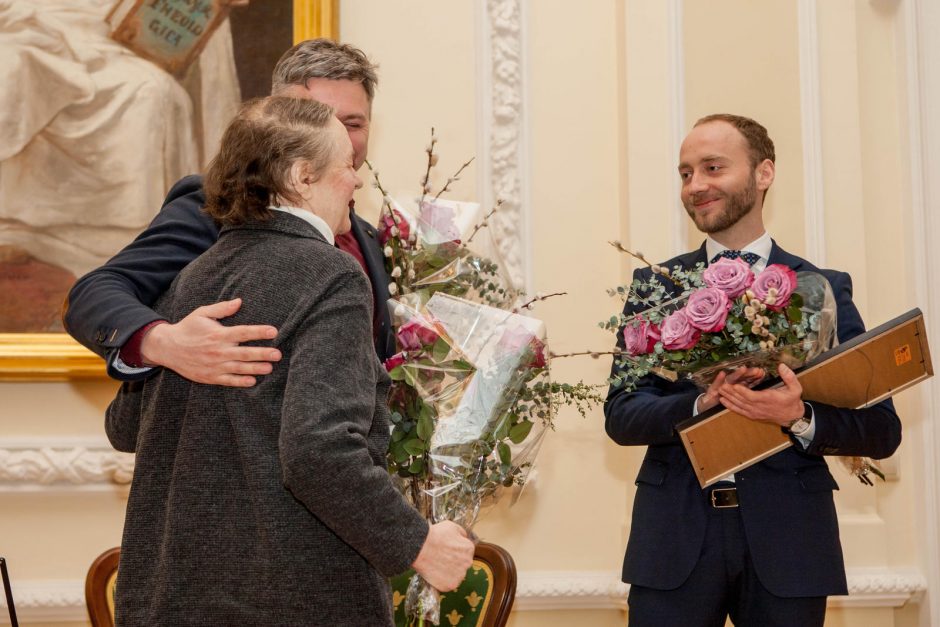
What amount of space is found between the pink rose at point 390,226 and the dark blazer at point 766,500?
846 millimetres

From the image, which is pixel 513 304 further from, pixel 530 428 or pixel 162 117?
pixel 162 117

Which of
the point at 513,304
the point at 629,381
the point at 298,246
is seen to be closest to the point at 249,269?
the point at 298,246

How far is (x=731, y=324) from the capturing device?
2258mm

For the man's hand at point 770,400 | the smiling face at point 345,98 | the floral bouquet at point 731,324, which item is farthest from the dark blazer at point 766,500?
the smiling face at point 345,98

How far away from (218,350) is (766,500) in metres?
1.59

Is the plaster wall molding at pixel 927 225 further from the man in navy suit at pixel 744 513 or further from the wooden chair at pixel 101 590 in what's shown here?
the wooden chair at pixel 101 590

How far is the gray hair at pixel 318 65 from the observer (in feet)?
7.81

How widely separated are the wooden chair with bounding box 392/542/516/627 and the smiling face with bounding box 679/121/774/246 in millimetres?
1149

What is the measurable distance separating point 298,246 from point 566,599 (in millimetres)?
2469

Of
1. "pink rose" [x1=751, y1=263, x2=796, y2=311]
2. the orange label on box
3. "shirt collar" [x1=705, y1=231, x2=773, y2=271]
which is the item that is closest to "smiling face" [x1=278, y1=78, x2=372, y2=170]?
"pink rose" [x1=751, y1=263, x2=796, y2=311]

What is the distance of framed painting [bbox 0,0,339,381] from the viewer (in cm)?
365

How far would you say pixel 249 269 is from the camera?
1687 mm

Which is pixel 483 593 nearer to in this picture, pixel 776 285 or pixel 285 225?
pixel 776 285

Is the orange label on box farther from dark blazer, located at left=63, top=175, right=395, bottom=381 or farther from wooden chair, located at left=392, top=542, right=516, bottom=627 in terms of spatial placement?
dark blazer, located at left=63, top=175, right=395, bottom=381
